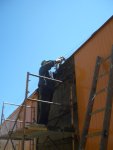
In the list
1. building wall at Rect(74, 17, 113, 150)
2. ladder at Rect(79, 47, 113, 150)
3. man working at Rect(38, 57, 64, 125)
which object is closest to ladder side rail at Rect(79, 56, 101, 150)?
ladder at Rect(79, 47, 113, 150)

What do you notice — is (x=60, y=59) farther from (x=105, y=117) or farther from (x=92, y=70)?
(x=105, y=117)

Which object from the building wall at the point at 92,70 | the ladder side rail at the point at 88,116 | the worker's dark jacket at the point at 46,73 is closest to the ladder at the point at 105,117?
the ladder side rail at the point at 88,116

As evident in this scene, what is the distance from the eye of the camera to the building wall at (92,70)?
567 cm

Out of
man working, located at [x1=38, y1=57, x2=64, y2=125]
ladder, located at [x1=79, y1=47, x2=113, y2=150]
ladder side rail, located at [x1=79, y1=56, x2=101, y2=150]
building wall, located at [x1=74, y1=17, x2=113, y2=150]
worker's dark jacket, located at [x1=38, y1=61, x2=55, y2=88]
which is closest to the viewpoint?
ladder, located at [x1=79, y1=47, x2=113, y2=150]

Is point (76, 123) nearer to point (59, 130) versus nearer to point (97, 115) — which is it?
point (59, 130)

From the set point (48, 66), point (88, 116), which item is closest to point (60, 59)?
point (48, 66)

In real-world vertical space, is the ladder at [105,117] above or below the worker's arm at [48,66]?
below

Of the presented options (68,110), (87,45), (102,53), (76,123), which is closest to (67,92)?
(68,110)

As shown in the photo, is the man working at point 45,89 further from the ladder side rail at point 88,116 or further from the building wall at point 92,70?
the ladder side rail at point 88,116

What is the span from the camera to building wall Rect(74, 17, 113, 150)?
567 centimetres

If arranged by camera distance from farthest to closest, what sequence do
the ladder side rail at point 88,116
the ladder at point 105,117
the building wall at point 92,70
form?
the building wall at point 92,70, the ladder side rail at point 88,116, the ladder at point 105,117

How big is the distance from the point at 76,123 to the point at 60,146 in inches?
51.9

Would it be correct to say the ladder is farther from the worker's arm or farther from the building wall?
the worker's arm

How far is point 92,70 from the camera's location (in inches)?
252
